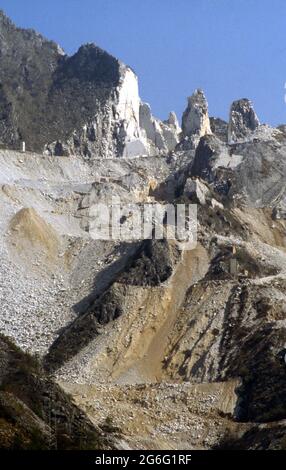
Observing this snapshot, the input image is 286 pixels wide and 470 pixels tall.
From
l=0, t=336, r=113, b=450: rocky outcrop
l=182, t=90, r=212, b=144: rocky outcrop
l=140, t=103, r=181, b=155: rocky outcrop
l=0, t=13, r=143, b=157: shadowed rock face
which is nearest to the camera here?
l=0, t=336, r=113, b=450: rocky outcrop

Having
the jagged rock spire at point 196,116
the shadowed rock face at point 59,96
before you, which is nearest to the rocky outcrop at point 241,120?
the jagged rock spire at point 196,116

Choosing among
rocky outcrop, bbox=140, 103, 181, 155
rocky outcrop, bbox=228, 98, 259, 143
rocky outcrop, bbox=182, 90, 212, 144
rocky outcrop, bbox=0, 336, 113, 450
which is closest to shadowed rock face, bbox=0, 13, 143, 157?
rocky outcrop, bbox=140, 103, 181, 155

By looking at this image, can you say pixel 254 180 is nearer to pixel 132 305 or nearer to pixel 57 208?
pixel 57 208

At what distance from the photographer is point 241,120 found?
130500 millimetres

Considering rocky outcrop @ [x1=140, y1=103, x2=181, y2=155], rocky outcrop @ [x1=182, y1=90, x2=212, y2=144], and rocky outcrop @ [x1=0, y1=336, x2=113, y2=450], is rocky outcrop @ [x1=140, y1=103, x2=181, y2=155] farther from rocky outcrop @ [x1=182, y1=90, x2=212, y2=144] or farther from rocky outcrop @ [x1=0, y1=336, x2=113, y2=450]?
rocky outcrop @ [x1=0, y1=336, x2=113, y2=450]

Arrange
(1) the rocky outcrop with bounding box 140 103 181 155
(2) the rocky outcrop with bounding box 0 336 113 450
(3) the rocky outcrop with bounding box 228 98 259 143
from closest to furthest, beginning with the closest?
(2) the rocky outcrop with bounding box 0 336 113 450
(3) the rocky outcrop with bounding box 228 98 259 143
(1) the rocky outcrop with bounding box 140 103 181 155

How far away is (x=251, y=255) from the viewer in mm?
84875

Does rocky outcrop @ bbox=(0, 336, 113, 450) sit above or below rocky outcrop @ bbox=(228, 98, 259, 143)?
below

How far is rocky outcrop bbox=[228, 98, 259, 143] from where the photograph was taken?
127438 mm

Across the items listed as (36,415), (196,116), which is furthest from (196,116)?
(36,415)

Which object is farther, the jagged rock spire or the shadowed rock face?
the jagged rock spire

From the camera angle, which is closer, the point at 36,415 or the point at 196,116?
the point at 36,415

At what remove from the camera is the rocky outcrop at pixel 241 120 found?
418 feet

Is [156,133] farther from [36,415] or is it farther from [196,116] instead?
[36,415]
